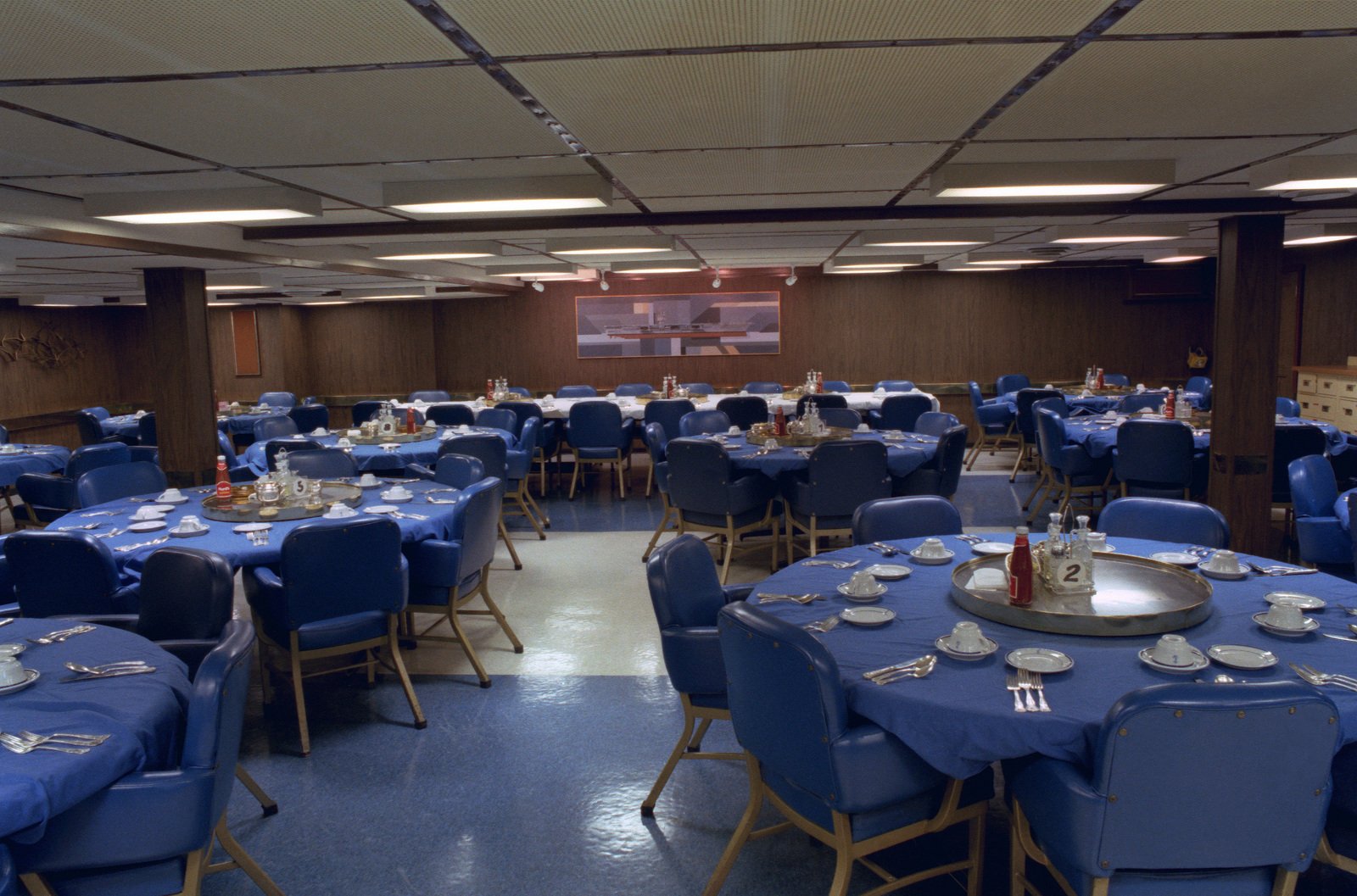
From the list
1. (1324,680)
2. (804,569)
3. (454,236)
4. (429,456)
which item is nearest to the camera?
(1324,680)

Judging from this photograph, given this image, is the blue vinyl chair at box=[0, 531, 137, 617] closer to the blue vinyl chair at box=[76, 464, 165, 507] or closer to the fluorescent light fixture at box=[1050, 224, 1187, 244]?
the blue vinyl chair at box=[76, 464, 165, 507]

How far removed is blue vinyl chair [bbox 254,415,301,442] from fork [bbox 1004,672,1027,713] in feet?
22.7

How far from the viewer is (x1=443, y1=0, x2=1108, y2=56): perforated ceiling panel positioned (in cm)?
210

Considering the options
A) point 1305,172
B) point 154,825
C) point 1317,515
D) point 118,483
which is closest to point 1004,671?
point 154,825

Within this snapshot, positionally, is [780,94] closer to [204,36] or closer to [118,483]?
[204,36]

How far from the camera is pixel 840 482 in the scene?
19.0 feet

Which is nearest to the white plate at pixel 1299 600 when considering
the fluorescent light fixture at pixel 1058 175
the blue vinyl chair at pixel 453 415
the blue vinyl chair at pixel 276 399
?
the fluorescent light fixture at pixel 1058 175

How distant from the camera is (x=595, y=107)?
3.03 meters

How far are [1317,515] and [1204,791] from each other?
12.3ft

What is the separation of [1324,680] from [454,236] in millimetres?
5898

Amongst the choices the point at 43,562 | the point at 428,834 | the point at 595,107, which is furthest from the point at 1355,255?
the point at 43,562

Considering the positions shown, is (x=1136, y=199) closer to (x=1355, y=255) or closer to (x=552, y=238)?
(x=552, y=238)

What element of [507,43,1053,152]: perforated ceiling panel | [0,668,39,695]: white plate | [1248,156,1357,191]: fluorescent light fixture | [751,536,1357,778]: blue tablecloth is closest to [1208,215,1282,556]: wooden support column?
[1248,156,1357,191]: fluorescent light fixture

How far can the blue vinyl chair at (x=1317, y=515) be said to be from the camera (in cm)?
476
